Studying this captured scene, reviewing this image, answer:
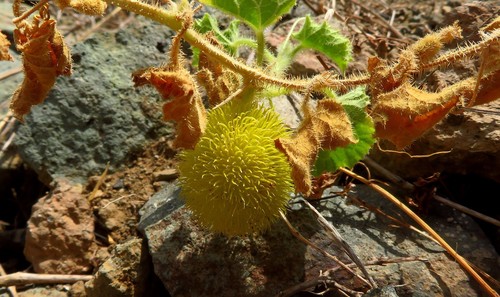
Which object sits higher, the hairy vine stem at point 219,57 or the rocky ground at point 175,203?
the hairy vine stem at point 219,57

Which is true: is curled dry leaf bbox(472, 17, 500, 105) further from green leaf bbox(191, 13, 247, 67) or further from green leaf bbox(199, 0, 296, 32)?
green leaf bbox(191, 13, 247, 67)

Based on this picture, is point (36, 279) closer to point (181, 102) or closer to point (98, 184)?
point (98, 184)

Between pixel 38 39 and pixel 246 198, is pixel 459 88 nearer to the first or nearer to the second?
pixel 246 198

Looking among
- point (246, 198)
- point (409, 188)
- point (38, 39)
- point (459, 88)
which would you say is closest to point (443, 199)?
point (409, 188)

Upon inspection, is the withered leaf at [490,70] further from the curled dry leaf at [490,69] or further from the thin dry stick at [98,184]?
the thin dry stick at [98,184]

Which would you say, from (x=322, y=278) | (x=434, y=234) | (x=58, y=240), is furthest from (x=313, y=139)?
(x=58, y=240)

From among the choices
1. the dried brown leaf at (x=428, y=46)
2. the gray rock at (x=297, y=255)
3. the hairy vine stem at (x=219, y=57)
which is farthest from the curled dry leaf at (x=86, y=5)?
the dried brown leaf at (x=428, y=46)
